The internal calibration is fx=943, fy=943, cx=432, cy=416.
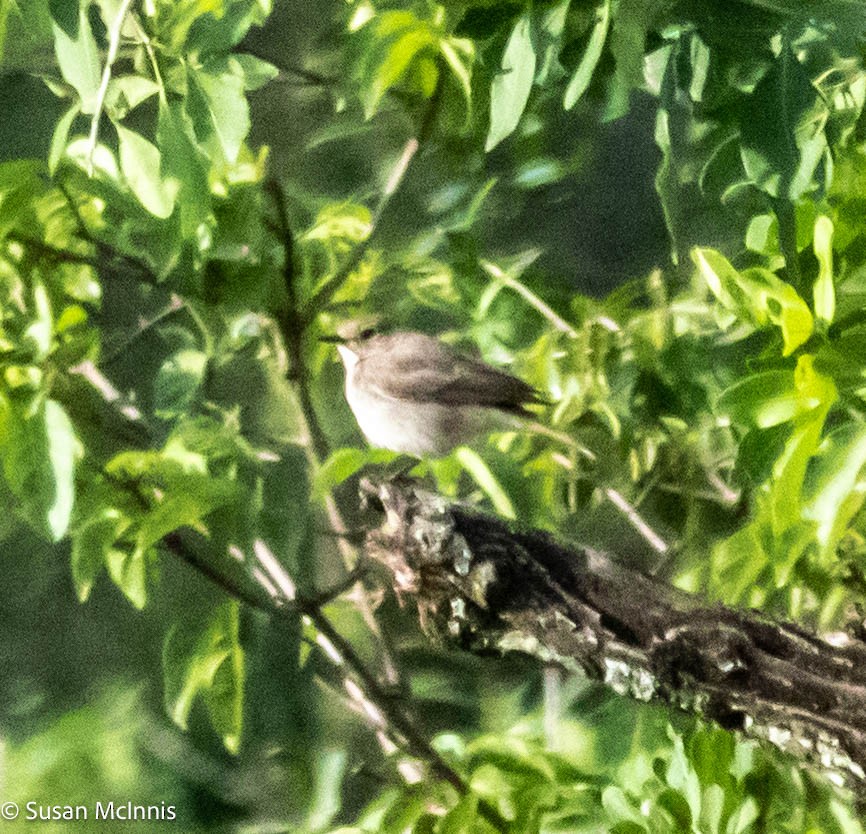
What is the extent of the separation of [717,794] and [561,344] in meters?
0.31

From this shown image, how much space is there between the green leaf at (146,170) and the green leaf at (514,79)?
0.70 ft

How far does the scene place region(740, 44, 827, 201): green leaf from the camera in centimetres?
48

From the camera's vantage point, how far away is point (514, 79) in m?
0.52

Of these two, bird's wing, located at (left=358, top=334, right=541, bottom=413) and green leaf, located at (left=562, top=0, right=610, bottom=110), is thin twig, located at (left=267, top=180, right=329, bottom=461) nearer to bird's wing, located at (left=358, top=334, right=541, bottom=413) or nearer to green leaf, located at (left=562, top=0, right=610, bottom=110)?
bird's wing, located at (left=358, top=334, right=541, bottom=413)

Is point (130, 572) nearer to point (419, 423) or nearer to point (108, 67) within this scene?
point (419, 423)

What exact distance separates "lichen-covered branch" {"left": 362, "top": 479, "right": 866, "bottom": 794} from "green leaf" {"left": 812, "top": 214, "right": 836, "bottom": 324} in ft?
0.59

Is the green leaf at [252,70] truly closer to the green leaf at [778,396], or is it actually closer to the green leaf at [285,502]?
the green leaf at [285,502]

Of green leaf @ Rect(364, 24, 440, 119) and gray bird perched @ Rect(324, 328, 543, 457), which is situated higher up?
green leaf @ Rect(364, 24, 440, 119)

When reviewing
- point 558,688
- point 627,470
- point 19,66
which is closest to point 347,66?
point 19,66

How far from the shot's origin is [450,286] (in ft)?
2.21

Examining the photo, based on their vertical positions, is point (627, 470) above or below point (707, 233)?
below

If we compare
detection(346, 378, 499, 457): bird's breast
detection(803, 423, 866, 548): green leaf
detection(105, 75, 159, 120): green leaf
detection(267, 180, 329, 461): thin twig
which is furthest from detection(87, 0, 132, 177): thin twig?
detection(803, 423, 866, 548): green leaf

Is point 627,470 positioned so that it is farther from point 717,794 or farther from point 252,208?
point 252,208

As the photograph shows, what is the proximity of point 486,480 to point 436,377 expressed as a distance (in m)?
0.08
